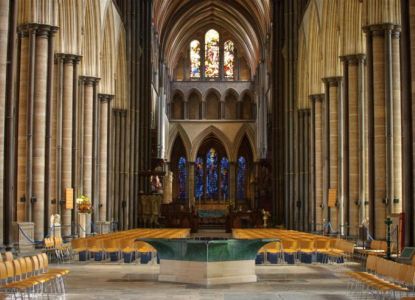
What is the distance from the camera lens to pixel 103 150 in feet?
125

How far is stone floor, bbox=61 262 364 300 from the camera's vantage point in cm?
1323

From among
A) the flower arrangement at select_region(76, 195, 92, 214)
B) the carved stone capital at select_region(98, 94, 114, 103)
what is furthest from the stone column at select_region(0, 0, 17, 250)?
the carved stone capital at select_region(98, 94, 114, 103)

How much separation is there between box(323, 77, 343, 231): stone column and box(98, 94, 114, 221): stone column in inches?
461

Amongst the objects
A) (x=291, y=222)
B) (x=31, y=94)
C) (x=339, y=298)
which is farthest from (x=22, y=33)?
(x=291, y=222)

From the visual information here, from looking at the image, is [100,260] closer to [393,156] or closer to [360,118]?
[393,156]

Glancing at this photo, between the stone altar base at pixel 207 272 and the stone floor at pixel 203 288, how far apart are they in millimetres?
347

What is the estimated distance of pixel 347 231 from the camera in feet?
93.0

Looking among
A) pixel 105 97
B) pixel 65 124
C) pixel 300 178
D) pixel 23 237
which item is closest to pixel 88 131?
pixel 65 124

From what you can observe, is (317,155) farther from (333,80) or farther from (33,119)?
(33,119)

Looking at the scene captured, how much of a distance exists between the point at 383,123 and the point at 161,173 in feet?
77.3

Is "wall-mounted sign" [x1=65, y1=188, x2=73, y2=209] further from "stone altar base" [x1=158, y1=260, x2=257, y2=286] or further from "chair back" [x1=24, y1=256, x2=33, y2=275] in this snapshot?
"chair back" [x1=24, y1=256, x2=33, y2=275]

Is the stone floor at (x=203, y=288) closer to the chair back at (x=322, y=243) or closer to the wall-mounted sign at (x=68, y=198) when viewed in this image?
the chair back at (x=322, y=243)

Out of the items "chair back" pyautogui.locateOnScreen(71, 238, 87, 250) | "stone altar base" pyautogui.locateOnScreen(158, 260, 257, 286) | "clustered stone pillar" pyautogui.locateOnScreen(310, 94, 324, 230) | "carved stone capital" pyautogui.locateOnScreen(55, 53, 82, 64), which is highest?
"carved stone capital" pyautogui.locateOnScreen(55, 53, 82, 64)

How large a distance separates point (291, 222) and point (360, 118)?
16021 mm
